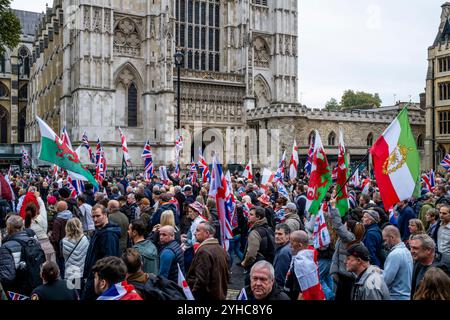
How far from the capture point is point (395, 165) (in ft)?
25.3

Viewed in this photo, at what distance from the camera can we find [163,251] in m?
6.42

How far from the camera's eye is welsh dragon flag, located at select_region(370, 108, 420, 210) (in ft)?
25.1

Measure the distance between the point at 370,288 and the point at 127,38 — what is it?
3818 centimetres

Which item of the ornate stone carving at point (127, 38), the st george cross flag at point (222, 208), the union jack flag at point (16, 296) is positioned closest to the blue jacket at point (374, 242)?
the st george cross flag at point (222, 208)

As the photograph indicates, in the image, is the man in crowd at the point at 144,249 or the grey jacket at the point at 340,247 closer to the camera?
the man in crowd at the point at 144,249

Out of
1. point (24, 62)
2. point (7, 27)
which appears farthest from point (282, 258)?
point (24, 62)

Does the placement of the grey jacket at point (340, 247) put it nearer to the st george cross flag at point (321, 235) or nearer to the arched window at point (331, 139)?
the st george cross flag at point (321, 235)

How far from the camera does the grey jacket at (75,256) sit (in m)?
7.07

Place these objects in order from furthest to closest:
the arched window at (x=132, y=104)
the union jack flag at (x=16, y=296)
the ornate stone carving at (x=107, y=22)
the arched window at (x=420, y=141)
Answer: the arched window at (x=420, y=141)
the arched window at (x=132, y=104)
the ornate stone carving at (x=107, y=22)
the union jack flag at (x=16, y=296)

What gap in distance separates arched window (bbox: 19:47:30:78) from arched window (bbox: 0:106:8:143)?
7.35 metres

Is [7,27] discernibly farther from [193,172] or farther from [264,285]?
[264,285]

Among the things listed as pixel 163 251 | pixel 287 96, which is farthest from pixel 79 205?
pixel 287 96

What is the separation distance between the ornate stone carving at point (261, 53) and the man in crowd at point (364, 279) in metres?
40.7
